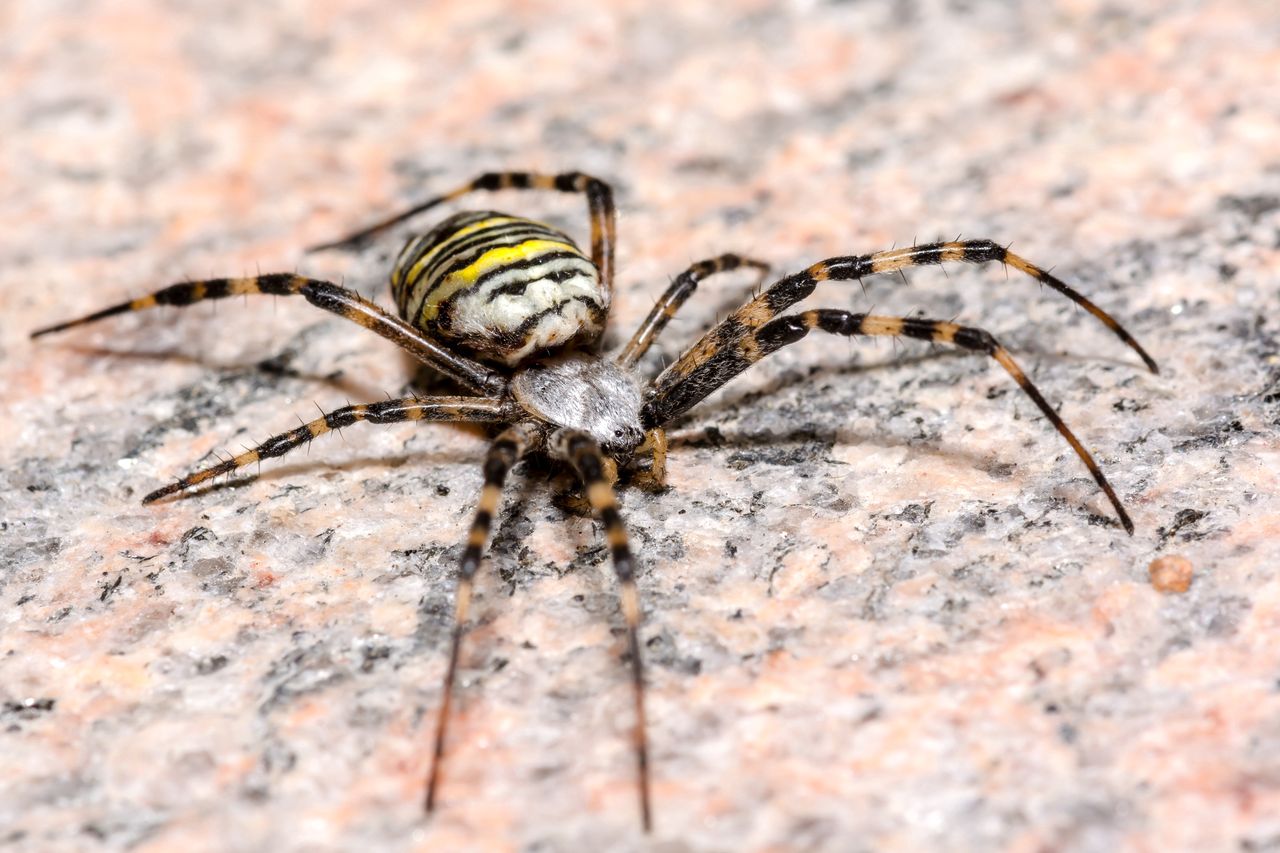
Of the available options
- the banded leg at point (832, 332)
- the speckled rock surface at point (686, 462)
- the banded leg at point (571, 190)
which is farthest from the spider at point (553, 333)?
the banded leg at point (571, 190)

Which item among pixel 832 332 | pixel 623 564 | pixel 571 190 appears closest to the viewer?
pixel 623 564

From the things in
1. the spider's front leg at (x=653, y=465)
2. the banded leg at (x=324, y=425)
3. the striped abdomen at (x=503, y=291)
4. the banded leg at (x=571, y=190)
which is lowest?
the spider's front leg at (x=653, y=465)

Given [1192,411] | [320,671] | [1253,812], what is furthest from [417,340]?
[1253,812]

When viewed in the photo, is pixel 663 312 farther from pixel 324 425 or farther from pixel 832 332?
pixel 324 425

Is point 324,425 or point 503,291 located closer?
point 324,425

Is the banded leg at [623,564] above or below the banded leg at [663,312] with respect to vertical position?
below

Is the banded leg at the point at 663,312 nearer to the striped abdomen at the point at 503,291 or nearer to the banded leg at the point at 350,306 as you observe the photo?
the striped abdomen at the point at 503,291

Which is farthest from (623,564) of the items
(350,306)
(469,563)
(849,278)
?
(350,306)

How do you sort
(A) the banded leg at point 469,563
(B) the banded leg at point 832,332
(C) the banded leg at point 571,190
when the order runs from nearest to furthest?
(A) the banded leg at point 469,563
(B) the banded leg at point 832,332
(C) the banded leg at point 571,190
